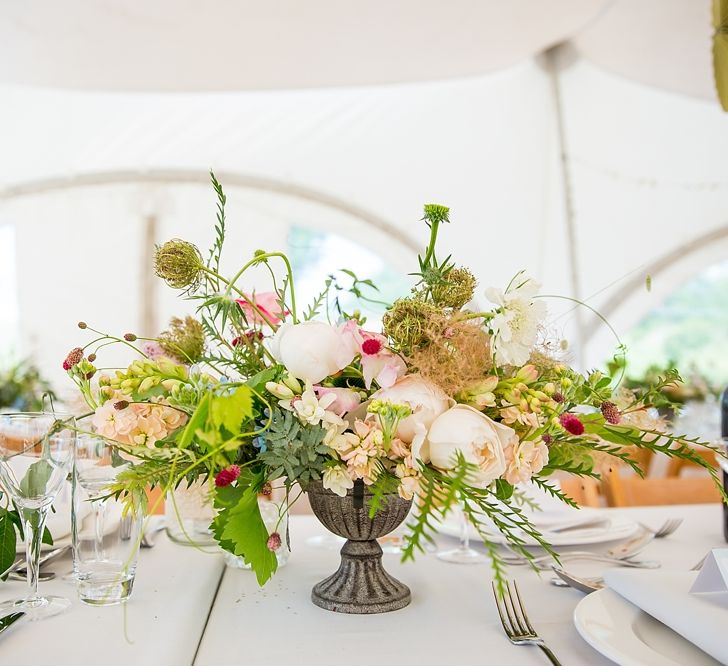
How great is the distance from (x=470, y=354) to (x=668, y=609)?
34 centimetres

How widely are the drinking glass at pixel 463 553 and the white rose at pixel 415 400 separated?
411 mm

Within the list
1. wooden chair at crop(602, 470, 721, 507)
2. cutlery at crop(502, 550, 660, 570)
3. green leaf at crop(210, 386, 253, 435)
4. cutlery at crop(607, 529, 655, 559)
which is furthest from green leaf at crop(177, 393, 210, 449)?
wooden chair at crop(602, 470, 721, 507)

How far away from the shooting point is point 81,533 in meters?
0.92

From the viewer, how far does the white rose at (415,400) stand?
797 millimetres

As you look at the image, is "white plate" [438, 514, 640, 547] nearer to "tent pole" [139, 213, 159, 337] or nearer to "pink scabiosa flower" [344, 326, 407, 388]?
"pink scabiosa flower" [344, 326, 407, 388]

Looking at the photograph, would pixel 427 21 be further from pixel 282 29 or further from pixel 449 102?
pixel 449 102

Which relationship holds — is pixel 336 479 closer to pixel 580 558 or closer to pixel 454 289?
pixel 454 289

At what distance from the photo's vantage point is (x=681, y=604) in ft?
2.67

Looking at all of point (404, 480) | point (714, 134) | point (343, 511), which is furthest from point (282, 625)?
point (714, 134)

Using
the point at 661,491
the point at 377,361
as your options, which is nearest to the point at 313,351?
the point at 377,361

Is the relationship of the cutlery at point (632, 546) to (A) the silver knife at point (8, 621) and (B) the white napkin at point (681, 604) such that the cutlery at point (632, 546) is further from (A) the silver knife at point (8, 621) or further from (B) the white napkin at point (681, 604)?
(A) the silver knife at point (8, 621)

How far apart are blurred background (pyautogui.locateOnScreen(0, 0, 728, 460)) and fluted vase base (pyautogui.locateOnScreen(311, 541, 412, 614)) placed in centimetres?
449

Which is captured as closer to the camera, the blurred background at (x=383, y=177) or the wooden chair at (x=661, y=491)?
the wooden chair at (x=661, y=491)

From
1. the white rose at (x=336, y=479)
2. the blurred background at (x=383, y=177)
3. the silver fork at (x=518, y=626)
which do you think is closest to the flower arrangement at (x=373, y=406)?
the white rose at (x=336, y=479)
